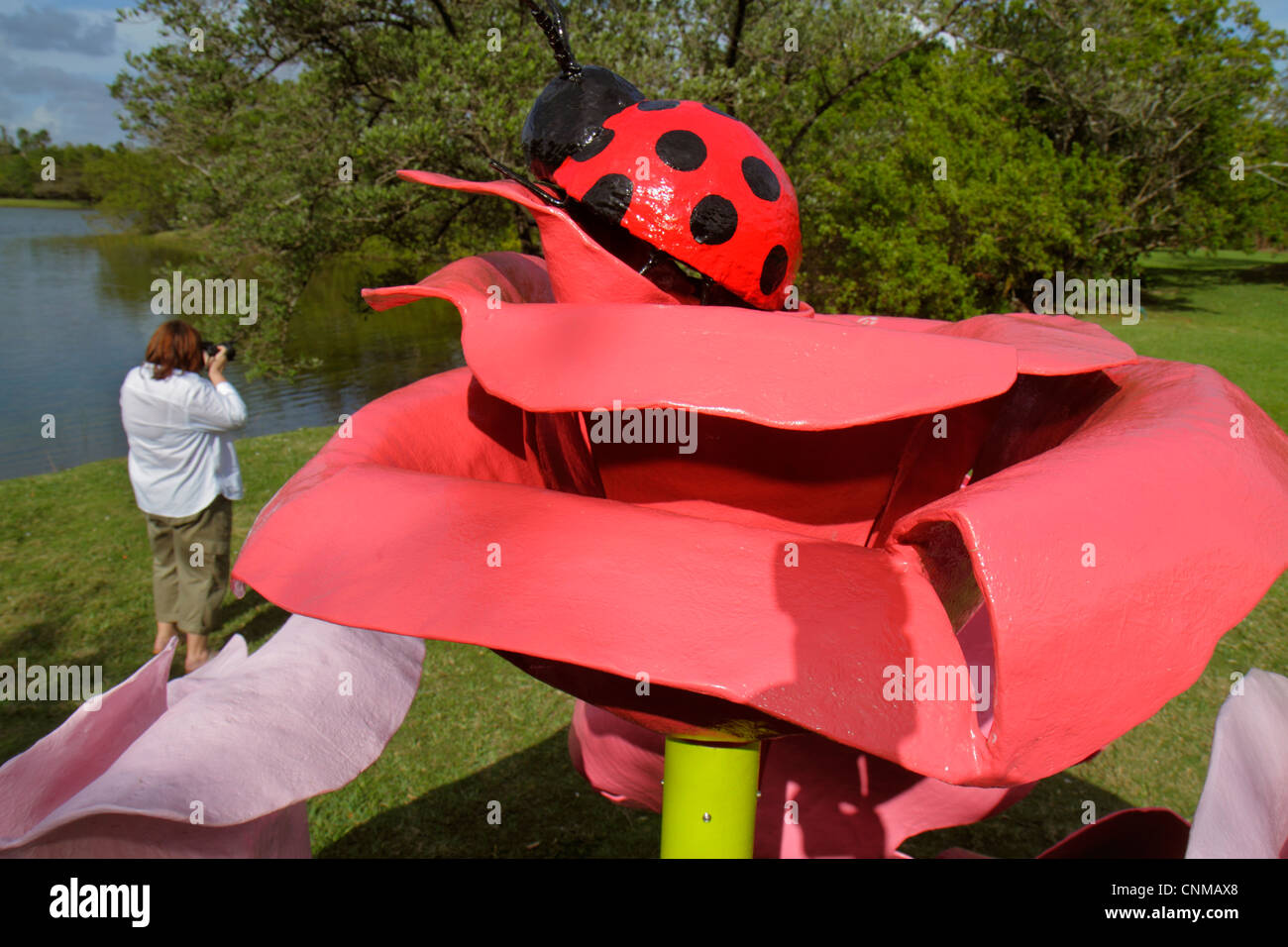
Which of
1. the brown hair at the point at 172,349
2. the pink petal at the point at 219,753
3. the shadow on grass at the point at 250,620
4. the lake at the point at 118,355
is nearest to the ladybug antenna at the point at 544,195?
the pink petal at the point at 219,753

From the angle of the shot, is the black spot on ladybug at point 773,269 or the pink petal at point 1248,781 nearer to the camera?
the pink petal at point 1248,781

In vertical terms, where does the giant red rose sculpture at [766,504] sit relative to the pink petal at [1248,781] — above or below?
above

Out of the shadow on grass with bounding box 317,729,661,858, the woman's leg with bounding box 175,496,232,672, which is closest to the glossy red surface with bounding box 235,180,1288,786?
the shadow on grass with bounding box 317,729,661,858

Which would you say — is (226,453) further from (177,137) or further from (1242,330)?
(1242,330)

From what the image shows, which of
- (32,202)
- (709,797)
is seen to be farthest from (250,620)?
(32,202)

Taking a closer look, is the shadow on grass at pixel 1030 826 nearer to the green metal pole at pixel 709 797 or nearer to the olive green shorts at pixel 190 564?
the green metal pole at pixel 709 797

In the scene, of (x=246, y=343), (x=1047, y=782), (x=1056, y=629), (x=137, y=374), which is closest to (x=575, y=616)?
(x=1056, y=629)

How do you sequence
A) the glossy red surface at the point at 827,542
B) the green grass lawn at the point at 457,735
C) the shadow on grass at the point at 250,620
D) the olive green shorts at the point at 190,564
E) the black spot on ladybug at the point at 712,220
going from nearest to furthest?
the glossy red surface at the point at 827,542 < the black spot on ladybug at the point at 712,220 < the green grass lawn at the point at 457,735 < the olive green shorts at the point at 190,564 < the shadow on grass at the point at 250,620

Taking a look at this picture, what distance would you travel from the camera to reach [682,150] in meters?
1.06

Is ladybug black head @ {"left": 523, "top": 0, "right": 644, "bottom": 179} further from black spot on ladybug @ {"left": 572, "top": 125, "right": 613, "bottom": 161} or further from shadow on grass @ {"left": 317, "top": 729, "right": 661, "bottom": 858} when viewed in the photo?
shadow on grass @ {"left": 317, "top": 729, "right": 661, "bottom": 858}

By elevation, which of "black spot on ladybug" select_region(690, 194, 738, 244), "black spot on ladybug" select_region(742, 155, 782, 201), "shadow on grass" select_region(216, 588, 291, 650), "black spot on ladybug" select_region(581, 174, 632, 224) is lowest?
"shadow on grass" select_region(216, 588, 291, 650)

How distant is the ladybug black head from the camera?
1.13 meters

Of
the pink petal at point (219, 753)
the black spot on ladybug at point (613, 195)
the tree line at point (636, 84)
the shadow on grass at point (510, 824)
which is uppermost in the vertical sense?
the tree line at point (636, 84)

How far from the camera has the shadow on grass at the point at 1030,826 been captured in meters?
3.51
